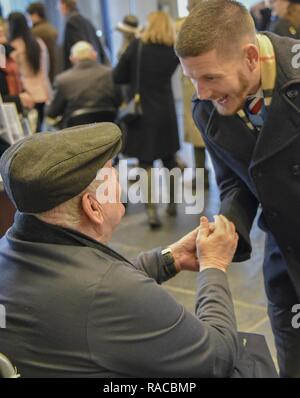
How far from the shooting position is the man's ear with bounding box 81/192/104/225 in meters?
1.44

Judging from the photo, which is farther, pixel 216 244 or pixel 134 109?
pixel 134 109

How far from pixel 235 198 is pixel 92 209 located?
77cm

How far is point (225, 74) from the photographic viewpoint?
175cm

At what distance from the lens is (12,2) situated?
11.7m

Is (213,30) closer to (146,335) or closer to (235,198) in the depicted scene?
(235,198)

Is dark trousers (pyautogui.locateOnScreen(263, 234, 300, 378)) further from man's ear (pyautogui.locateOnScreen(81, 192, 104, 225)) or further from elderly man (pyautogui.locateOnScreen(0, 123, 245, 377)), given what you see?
man's ear (pyautogui.locateOnScreen(81, 192, 104, 225))

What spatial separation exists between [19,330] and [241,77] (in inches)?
38.6

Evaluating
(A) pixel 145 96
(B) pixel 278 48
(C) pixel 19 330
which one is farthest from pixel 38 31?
(C) pixel 19 330

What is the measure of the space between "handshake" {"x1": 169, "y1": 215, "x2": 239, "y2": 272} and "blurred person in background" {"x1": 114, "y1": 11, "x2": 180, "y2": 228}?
284 cm

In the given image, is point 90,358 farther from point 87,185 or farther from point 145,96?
point 145,96

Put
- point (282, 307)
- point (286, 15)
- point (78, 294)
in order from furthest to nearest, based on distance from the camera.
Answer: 1. point (286, 15)
2. point (282, 307)
3. point (78, 294)

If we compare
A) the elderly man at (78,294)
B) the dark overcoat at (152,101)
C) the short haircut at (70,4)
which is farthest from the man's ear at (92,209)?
the short haircut at (70,4)

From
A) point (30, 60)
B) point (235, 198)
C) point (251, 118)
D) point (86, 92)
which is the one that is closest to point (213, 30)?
point (251, 118)

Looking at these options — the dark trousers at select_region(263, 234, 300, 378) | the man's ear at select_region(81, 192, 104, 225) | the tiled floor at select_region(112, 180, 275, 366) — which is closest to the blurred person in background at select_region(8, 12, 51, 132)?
the tiled floor at select_region(112, 180, 275, 366)
